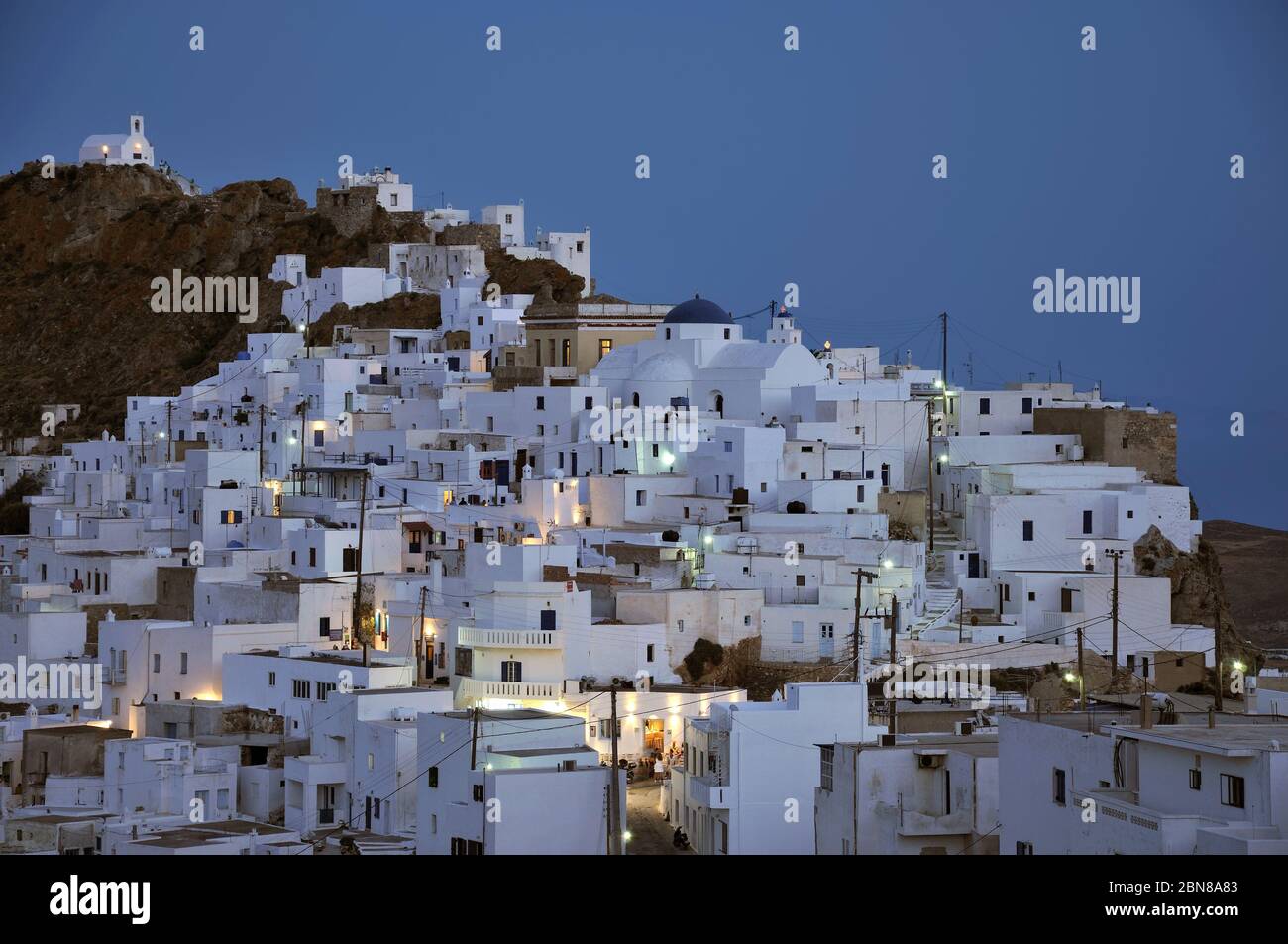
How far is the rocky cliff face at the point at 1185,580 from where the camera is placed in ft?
114

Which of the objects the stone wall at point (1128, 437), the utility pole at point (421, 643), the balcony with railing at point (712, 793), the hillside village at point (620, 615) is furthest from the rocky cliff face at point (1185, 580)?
the balcony with railing at point (712, 793)

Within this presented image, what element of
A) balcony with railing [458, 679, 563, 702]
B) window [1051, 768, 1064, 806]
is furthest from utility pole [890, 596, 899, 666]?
window [1051, 768, 1064, 806]

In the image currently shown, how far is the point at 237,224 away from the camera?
7138cm

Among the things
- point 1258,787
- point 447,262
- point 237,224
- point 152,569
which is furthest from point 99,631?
point 237,224

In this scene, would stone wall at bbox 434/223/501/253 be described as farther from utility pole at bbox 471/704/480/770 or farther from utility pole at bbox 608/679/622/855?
utility pole at bbox 608/679/622/855

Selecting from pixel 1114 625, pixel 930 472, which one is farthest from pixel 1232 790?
pixel 930 472

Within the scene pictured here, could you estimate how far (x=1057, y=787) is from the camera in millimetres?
16875

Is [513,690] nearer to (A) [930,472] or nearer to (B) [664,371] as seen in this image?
(A) [930,472]

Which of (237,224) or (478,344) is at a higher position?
(237,224)

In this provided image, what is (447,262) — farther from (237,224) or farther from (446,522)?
(446,522)

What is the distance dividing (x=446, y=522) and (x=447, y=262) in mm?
24549

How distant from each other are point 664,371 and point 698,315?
8.40ft

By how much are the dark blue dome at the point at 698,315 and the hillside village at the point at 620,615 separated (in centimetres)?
11

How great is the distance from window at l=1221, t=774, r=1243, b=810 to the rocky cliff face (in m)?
20.5
